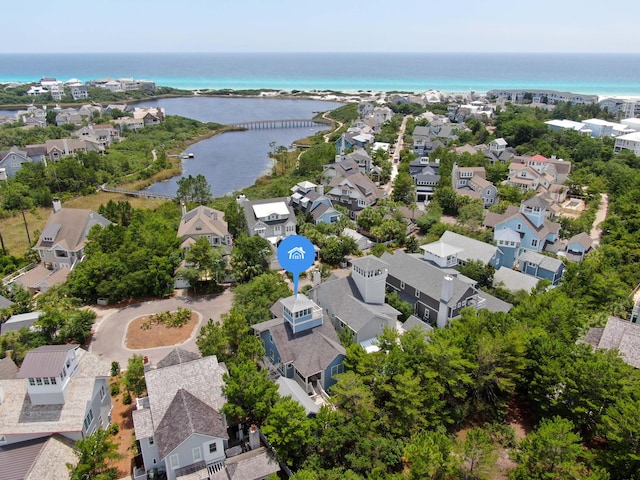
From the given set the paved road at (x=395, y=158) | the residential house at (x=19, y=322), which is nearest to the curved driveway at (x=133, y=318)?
the residential house at (x=19, y=322)

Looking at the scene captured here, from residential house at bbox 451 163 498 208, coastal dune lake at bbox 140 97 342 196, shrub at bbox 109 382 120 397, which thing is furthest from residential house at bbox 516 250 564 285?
coastal dune lake at bbox 140 97 342 196

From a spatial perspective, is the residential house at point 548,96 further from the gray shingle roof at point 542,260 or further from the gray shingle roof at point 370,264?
the gray shingle roof at point 370,264

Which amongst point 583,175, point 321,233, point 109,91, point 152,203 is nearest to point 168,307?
point 321,233

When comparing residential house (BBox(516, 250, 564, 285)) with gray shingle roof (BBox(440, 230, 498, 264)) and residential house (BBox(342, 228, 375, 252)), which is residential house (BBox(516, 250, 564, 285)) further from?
residential house (BBox(342, 228, 375, 252))

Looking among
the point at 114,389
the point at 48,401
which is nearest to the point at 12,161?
the point at 114,389

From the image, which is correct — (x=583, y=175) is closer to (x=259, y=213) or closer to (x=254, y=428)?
(x=259, y=213)

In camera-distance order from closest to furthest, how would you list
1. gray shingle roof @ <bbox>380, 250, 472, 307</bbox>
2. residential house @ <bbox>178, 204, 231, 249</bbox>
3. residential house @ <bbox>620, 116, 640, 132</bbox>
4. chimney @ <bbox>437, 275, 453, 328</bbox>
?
chimney @ <bbox>437, 275, 453, 328</bbox> → gray shingle roof @ <bbox>380, 250, 472, 307</bbox> → residential house @ <bbox>178, 204, 231, 249</bbox> → residential house @ <bbox>620, 116, 640, 132</bbox>
